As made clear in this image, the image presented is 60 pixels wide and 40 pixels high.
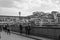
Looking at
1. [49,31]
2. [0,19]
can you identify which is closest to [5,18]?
[0,19]

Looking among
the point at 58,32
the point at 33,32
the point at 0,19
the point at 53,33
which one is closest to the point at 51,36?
the point at 53,33

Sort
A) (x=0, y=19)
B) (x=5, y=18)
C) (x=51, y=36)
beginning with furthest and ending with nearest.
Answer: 1. (x=5, y=18)
2. (x=0, y=19)
3. (x=51, y=36)

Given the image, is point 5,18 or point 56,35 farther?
point 5,18

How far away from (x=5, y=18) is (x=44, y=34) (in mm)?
81651

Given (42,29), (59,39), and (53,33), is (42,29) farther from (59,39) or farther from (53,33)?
(59,39)

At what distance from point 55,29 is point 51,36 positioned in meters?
1.70

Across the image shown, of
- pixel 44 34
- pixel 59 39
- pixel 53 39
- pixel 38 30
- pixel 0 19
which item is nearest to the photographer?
pixel 59 39

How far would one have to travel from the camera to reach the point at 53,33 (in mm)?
18328

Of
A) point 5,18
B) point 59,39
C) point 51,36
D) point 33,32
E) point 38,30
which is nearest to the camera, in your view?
point 59,39

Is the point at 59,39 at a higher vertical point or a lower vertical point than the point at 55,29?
lower

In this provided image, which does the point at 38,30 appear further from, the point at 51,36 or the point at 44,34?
the point at 51,36

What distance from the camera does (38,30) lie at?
23.0 meters

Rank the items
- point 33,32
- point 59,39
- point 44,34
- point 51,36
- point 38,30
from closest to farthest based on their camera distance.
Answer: point 59,39, point 51,36, point 44,34, point 38,30, point 33,32

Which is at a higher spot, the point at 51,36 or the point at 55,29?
the point at 55,29
